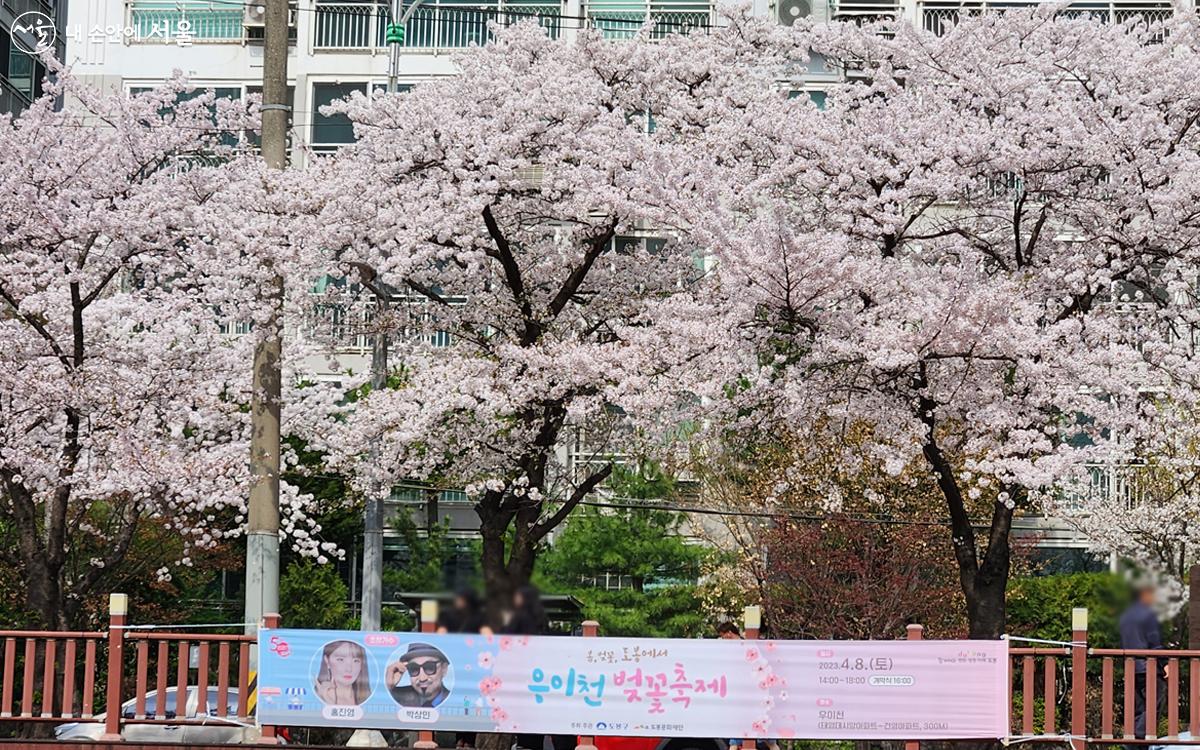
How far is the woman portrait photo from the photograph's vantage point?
15938 millimetres

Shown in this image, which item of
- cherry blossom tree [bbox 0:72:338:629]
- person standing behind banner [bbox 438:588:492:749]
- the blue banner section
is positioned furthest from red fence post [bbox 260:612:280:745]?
cherry blossom tree [bbox 0:72:338:629]

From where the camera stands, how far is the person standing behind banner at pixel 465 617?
12742mm

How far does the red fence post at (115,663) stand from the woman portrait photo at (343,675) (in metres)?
2.02

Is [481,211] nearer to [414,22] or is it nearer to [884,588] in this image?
[884,588]

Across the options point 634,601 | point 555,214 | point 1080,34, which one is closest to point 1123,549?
point 634,601

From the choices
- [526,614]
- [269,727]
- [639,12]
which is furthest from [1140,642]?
[639,12]

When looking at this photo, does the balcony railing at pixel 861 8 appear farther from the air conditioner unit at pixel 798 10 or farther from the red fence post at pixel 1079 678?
the red fence post at pixel 1079 678

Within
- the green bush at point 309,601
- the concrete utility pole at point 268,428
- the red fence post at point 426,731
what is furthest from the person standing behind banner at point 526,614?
the green bush at point 309,601

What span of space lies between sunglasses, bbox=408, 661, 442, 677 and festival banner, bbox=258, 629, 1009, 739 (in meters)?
0.01

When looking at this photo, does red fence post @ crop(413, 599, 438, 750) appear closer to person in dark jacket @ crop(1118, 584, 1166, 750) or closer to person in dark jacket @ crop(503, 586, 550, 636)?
person in dark jacket @ crop(503, 586, 550, 636)

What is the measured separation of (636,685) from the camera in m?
15.8

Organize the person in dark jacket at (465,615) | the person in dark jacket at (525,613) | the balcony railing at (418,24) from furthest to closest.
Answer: the balcony railing at (418,24) < the person in dark jacket at (525,613) < the person in dark jacket at (465,615)

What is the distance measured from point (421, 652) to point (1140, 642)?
7.16 metres

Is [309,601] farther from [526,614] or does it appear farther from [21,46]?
[526,614]
